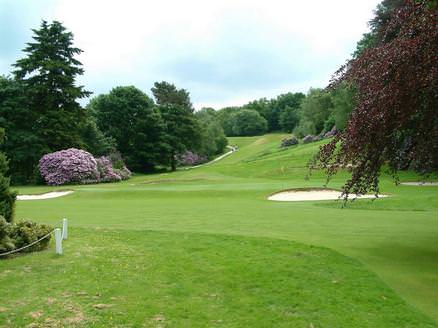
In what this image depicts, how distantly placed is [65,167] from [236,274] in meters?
37.5

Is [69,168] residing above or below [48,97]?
below

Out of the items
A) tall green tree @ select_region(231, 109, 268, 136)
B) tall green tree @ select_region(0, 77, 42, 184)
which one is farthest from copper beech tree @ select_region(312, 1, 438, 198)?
tall green tree @ select_region(231, 109, 268, 136)

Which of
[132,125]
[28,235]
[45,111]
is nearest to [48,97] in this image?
[45,111]

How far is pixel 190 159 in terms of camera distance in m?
81.4

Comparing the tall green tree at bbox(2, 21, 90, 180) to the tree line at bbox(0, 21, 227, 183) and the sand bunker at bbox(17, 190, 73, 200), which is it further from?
the sand bunker at bbox(17, 190, 73, 200)

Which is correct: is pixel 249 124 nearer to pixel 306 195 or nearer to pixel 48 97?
pixel 48 97

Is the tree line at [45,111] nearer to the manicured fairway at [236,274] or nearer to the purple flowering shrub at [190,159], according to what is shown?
the purple flowering shrub at [190,159]

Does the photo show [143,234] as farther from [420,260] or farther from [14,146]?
[14,146]

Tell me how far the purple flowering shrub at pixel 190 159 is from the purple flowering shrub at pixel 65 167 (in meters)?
31.4

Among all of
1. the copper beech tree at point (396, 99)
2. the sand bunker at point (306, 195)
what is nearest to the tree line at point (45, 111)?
the sand bunker at point (306, 195)

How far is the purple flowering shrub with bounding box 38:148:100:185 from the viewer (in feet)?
145

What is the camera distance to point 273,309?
7926 mm

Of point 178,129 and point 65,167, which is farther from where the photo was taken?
point 178,129

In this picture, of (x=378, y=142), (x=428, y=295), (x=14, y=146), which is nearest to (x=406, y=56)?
(x=378, y=142)
